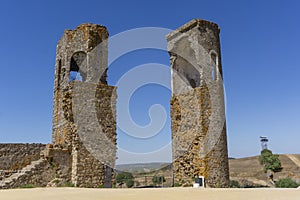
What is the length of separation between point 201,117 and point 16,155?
299 inches

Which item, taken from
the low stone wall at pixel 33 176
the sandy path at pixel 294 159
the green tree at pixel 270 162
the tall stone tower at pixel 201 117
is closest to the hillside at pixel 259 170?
the sandy path at pixel 294 159

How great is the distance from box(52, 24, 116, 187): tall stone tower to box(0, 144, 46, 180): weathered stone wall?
1.15m

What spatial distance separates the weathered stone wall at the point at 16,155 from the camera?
12.4m

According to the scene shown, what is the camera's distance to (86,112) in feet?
38.2

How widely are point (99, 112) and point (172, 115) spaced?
2935 mm

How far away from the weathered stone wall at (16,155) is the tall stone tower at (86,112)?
115 cm

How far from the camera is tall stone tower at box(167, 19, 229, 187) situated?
1124 cm

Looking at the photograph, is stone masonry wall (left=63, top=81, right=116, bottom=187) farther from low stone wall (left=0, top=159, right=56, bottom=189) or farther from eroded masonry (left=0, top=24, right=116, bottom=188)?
low stone wall (left=0, top=159, right=56, bottom=189)

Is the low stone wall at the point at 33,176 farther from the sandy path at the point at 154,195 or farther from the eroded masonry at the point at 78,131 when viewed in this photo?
the sandy path at the point at 154,195

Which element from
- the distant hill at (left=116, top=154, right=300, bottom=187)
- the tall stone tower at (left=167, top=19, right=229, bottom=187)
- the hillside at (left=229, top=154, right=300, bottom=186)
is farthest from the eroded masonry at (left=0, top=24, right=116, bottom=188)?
the hillside at (left=229, top=154, right=300, bottom=186)

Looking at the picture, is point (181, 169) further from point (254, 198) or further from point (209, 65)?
point (254, 198)

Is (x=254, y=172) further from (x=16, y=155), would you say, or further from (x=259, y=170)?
(x=16, y=155)

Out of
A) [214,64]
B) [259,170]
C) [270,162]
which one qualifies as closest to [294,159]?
[259,170]

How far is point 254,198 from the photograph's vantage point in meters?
6.07
